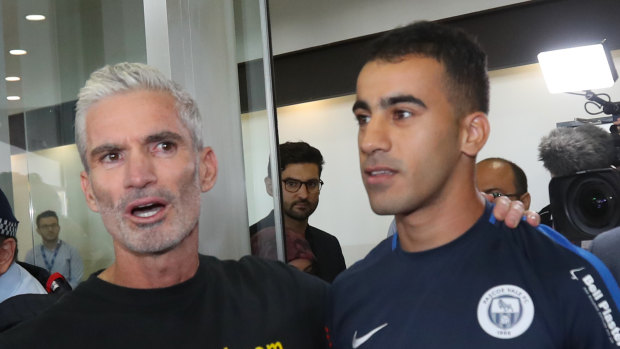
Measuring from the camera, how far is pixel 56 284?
2336mm

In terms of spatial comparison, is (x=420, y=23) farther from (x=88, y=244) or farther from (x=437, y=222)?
(x=88, y=244)

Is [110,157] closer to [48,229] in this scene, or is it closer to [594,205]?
[48,229]

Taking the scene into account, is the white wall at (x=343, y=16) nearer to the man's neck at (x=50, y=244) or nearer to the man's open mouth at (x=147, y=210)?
the man's neck at (x=50, y=244)

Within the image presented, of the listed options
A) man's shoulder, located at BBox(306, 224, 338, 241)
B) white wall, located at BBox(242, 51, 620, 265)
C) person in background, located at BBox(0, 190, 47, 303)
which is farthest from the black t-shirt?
white wall, located at BBox(242, 51, 620, 265)

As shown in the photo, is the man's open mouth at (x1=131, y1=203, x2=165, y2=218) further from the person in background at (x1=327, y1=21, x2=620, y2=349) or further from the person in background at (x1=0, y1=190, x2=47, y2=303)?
the person in background at (x1=0, y1=190, x2=47, y2=303)

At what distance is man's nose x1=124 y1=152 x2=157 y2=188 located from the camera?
4.92ft

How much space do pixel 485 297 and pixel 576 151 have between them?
164 cm

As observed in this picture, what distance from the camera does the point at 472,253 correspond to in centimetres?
145

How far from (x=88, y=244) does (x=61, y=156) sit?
1.03ft

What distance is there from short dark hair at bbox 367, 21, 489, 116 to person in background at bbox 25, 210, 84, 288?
1.42 m

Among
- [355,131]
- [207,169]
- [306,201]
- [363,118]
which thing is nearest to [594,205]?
[306,201]

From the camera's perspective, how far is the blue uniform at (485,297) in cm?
128

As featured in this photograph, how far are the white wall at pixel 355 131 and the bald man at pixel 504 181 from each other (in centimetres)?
294

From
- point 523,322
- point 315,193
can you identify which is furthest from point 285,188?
point 523,322
